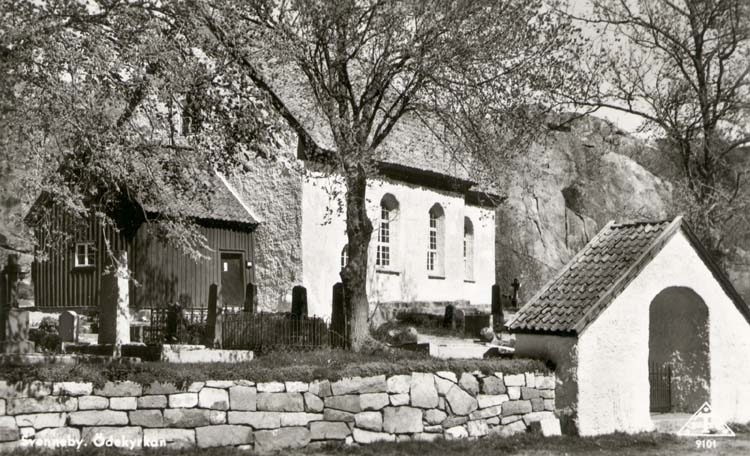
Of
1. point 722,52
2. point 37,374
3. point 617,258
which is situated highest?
point 722,52

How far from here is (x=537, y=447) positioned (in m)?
12.4

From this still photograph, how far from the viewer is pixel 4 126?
40.7 feet

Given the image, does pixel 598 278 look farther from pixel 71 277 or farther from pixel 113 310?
pixel 71 277

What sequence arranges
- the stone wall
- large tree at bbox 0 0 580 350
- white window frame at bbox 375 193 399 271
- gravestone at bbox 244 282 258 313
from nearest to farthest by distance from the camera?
the stone wall
large tree at bbox 0 0 580 350
gravestone at bbox 244 282 258 313
white window frame at bbox 375 193 399 271

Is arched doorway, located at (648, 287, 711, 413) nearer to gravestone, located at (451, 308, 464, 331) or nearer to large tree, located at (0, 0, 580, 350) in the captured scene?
large tree, located at (0, 0, 580, 350)

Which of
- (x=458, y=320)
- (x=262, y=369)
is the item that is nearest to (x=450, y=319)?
(x=458, y=320)

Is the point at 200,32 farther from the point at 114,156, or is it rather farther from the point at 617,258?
the point at 617,258

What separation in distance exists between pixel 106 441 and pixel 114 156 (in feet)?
15.9

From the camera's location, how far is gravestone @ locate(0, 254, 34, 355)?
13.9 meters

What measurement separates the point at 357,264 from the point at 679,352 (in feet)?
22.3

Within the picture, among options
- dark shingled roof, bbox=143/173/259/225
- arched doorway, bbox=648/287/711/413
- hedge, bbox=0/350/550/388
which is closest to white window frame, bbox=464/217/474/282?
dark shingled roof, bbox=143/173/259/225

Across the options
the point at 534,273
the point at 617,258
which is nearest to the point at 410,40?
the point at 617,258

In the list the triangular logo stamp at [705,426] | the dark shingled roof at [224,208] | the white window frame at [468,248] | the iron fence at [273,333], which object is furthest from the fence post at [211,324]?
the white window frame at [468,248]

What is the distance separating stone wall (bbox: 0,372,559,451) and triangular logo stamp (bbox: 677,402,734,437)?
2.63 m
